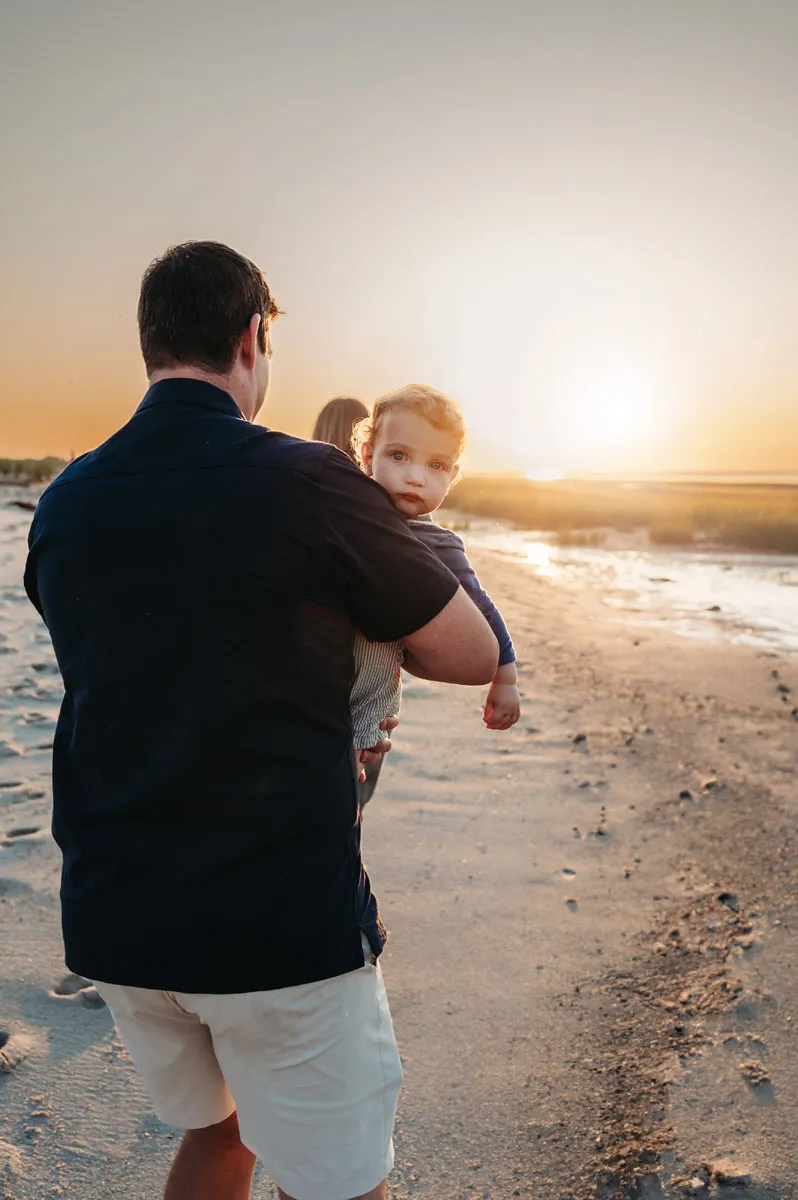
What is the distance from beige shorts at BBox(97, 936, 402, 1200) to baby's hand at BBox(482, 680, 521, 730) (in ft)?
3.16

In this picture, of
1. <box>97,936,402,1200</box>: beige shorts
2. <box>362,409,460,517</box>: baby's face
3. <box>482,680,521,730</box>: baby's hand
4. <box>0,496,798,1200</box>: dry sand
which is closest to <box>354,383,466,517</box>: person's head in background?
<box>362,409,460,517</box>: baby's face

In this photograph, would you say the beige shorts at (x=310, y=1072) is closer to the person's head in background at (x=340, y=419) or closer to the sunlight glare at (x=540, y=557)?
the person's head in background at (x=340, y=419)

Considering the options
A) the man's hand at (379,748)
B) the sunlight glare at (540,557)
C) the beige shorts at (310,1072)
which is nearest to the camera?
the beige shorts at (310,1072)

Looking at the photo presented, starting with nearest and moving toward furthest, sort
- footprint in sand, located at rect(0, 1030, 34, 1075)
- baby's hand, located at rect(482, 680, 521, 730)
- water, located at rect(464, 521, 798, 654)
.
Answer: baby's hand, located at rect(482, 680, 521, 730)
footprint in sand, located at rect(0, 1030, 34, 1075)
water, located at rect(464, 521, 798, 654)

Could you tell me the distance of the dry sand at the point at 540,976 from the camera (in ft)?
8.80

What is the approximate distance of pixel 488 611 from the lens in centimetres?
244

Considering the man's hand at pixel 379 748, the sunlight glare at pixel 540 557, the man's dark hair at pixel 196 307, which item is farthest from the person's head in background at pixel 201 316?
the sunlight glare at pixel 540 557

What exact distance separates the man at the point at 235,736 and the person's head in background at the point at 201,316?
0.4 inches

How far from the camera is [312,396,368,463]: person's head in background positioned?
429 centimetres

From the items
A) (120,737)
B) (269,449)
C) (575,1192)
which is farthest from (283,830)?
(575,1192)

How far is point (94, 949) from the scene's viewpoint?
1.59 metres

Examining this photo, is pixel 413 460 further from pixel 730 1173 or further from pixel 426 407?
pixel 730 1173

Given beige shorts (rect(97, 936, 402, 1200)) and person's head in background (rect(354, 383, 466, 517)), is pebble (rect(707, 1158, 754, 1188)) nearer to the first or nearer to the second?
beige shorts (rect(97, 936, 402, 1200))

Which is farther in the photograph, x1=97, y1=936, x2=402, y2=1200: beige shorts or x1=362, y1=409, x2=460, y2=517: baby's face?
x1=362, y1=409, x2=460, y2=517: baby's face
